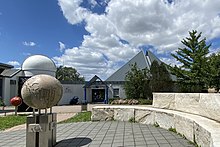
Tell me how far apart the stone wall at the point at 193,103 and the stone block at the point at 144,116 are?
2.80ft

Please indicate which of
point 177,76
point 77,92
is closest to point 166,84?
point 177,76

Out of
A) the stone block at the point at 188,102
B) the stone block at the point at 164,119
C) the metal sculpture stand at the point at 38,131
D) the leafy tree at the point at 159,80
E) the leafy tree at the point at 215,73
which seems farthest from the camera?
the leafy tree at the point at 159,80

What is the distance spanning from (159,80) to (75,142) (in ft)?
63.9

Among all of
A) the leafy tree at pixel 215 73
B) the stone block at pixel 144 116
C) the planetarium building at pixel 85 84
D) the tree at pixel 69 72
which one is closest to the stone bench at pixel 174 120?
the stone block at pixel 144 116

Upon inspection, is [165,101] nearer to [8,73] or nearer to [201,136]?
[201,136]

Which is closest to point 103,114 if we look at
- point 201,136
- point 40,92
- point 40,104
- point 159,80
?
point 40,104

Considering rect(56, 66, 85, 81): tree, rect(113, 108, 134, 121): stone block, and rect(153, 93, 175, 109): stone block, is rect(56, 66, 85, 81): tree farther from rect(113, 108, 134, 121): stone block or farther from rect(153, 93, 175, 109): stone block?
rect(153, 93, 175, 109): stone block

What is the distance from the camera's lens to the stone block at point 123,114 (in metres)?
10.9

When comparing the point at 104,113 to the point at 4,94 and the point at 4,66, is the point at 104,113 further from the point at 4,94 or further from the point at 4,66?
the point at 4,94

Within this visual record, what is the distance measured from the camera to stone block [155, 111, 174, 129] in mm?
8039

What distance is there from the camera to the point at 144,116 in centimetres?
1014

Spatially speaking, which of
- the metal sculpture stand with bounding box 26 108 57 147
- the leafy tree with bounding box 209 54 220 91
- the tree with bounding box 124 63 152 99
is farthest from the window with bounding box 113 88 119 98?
the metal sculpture stand with bounding box 26 108 57 147

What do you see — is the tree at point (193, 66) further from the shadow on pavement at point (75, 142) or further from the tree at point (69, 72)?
the tree at point (69, 72)

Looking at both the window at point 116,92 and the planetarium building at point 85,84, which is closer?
the planetarium building at point 85,84
